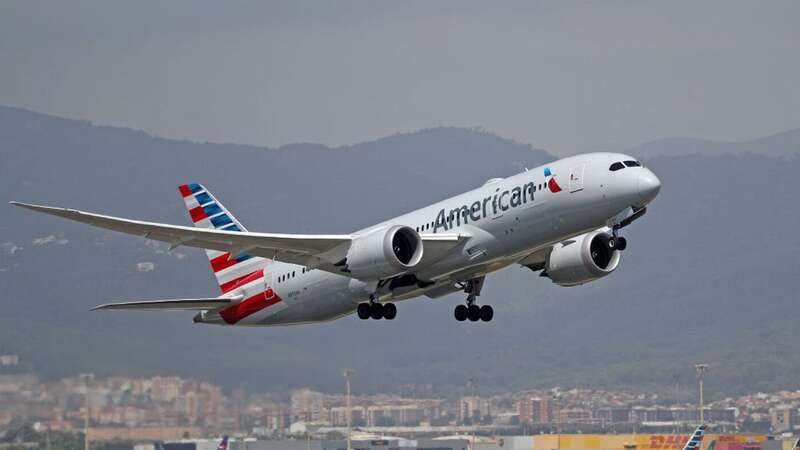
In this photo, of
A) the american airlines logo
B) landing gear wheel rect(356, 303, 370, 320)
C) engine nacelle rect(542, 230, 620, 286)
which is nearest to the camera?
the american airlines logo

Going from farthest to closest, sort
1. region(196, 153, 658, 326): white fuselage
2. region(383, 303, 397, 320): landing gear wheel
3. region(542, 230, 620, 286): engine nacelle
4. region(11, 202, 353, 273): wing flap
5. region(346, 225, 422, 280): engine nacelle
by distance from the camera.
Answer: region(542, 230, 620, 286): engine nacelle < region(383, 303, 397, 320): landing gear wheel < region(346, 225, 422, 280): engine nacelle < region(11, 202, 353, 273): wing flap < region(196, 153, 658, 326): white fuselage

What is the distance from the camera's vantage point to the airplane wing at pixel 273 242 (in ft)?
129

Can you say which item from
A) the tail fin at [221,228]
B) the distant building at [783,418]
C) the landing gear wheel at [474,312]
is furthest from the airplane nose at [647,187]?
the distant building at [783,418]

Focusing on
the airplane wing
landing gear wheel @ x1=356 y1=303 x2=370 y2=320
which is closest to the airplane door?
the airplane wing

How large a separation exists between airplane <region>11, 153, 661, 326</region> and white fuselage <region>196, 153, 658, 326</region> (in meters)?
0.03

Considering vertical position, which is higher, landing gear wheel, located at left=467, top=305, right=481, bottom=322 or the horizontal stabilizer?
the horizontal stabilizer

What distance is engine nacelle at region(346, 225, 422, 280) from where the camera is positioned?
40.3 meters

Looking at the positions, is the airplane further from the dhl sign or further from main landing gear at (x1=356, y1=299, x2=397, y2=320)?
the dhl sign

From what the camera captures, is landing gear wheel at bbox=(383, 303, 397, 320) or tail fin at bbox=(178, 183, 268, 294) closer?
landing gear wheel at bbox=(383, 303, 397, 320)

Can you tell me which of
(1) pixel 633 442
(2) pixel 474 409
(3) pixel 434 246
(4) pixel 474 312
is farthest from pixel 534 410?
(3) pixel 434 246

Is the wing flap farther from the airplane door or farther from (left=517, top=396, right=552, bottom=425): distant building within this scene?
(left=517, top=396, right=552, bottom=425): distant building

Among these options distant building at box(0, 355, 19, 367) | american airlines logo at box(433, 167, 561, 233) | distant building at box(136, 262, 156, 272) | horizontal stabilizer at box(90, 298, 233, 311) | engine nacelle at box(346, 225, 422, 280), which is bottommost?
distant building at box(0, 355, 19, 367)

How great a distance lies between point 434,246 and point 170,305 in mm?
8304

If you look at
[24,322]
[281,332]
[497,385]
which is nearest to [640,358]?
[497,385]
